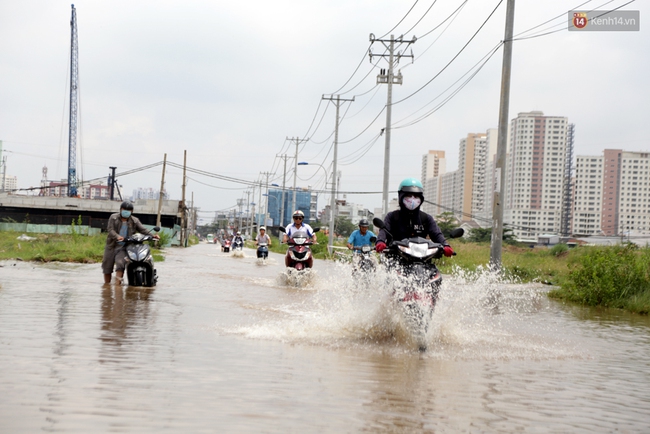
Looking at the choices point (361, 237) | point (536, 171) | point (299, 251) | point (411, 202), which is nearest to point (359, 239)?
point (361, 237)

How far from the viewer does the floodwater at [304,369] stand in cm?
451

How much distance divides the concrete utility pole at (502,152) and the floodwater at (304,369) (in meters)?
6.72

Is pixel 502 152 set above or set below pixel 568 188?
below

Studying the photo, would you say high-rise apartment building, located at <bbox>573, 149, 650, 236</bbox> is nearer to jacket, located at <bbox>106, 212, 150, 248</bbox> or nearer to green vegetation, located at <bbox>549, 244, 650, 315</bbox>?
green vegetation, located at <bbox>549, 244, 650, 315</bbox>

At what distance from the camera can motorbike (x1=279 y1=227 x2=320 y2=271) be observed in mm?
15992

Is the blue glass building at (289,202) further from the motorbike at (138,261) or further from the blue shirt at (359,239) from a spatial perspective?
the motorbike at (138,261)

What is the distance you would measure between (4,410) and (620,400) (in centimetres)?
449

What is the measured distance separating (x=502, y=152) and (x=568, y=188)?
310 ft

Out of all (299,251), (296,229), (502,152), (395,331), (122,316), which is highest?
(502,152)

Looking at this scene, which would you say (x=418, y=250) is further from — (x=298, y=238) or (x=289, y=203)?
(x=289, y=203)

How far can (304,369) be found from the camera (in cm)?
621

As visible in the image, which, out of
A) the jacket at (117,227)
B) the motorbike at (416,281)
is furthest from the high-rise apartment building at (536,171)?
the motorbike at (416,281)

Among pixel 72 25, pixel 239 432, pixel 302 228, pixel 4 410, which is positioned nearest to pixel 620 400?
pixel 239 432

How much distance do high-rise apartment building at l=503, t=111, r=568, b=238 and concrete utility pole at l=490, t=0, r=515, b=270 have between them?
8305 cm
